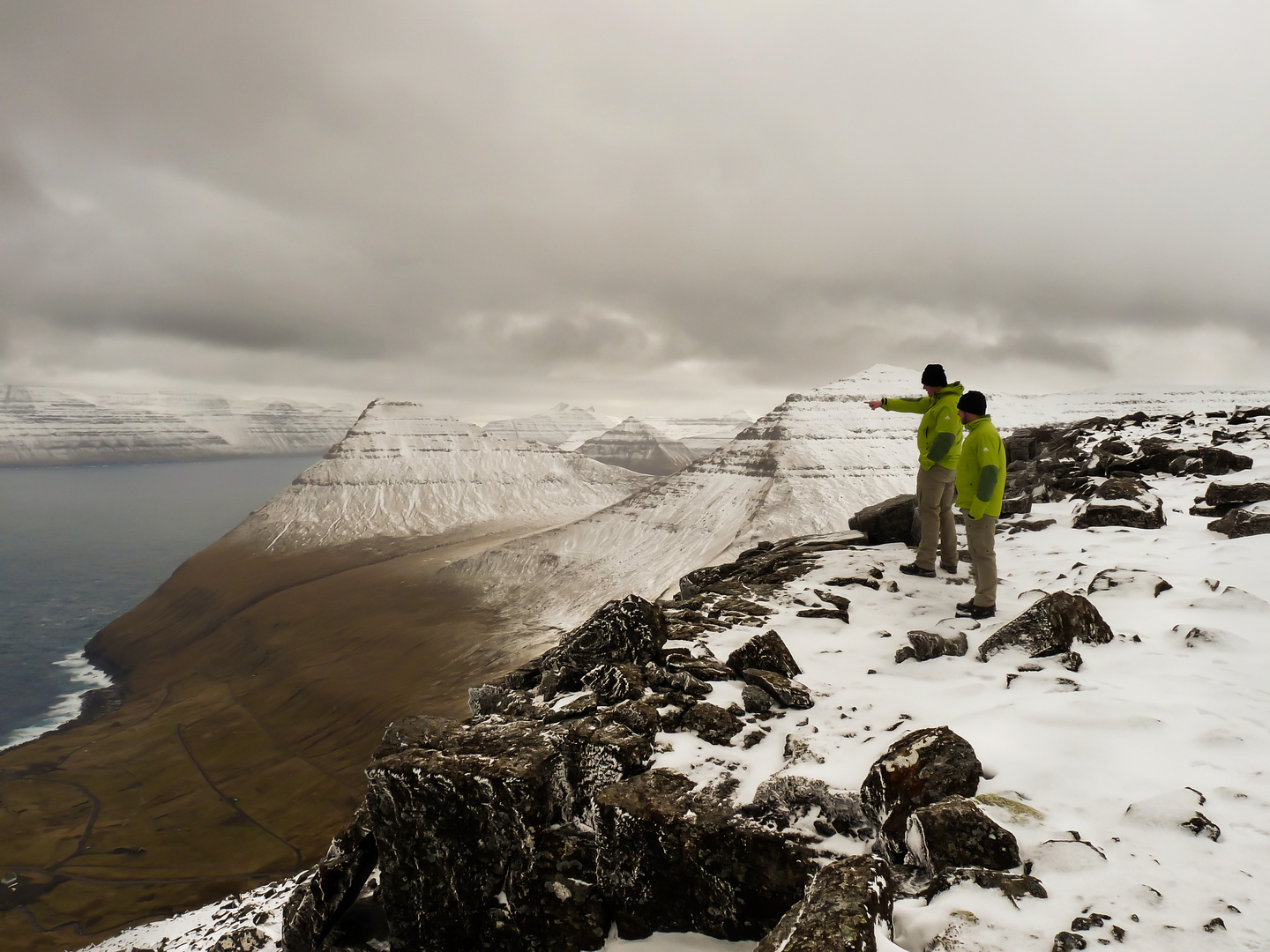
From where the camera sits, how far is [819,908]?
3824 millimetres

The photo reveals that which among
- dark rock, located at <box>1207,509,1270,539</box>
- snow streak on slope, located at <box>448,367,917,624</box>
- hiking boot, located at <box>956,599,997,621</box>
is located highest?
dark rock, located at <box>1207,509,1270,539</box>

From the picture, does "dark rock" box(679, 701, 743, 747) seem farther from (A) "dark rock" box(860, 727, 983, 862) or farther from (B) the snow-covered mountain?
(B) the snow-covered mountain

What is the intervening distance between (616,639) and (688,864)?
156 inches

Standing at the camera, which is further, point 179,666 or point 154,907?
point 179,666

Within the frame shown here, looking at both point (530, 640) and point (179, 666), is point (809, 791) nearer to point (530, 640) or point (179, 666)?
point (530, 640)

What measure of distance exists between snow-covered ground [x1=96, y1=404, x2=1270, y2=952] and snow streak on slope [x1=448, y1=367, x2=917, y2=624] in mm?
88452

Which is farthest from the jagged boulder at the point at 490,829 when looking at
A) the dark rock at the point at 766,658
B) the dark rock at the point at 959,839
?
the dark rock at the point at 959,839

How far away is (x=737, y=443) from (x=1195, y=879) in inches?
5635

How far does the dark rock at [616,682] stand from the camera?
776 cm

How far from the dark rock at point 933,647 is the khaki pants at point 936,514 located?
3887mm

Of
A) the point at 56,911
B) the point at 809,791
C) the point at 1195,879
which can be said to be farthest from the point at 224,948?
the point at 56,911

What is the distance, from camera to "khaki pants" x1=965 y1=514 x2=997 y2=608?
934 centimetres

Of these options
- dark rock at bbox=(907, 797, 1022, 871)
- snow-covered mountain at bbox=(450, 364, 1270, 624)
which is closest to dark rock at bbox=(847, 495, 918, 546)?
dark rock at bbox=(907, 797, 1022, 871)

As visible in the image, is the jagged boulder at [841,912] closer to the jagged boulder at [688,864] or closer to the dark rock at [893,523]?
the jagged boulder at [688,864]
